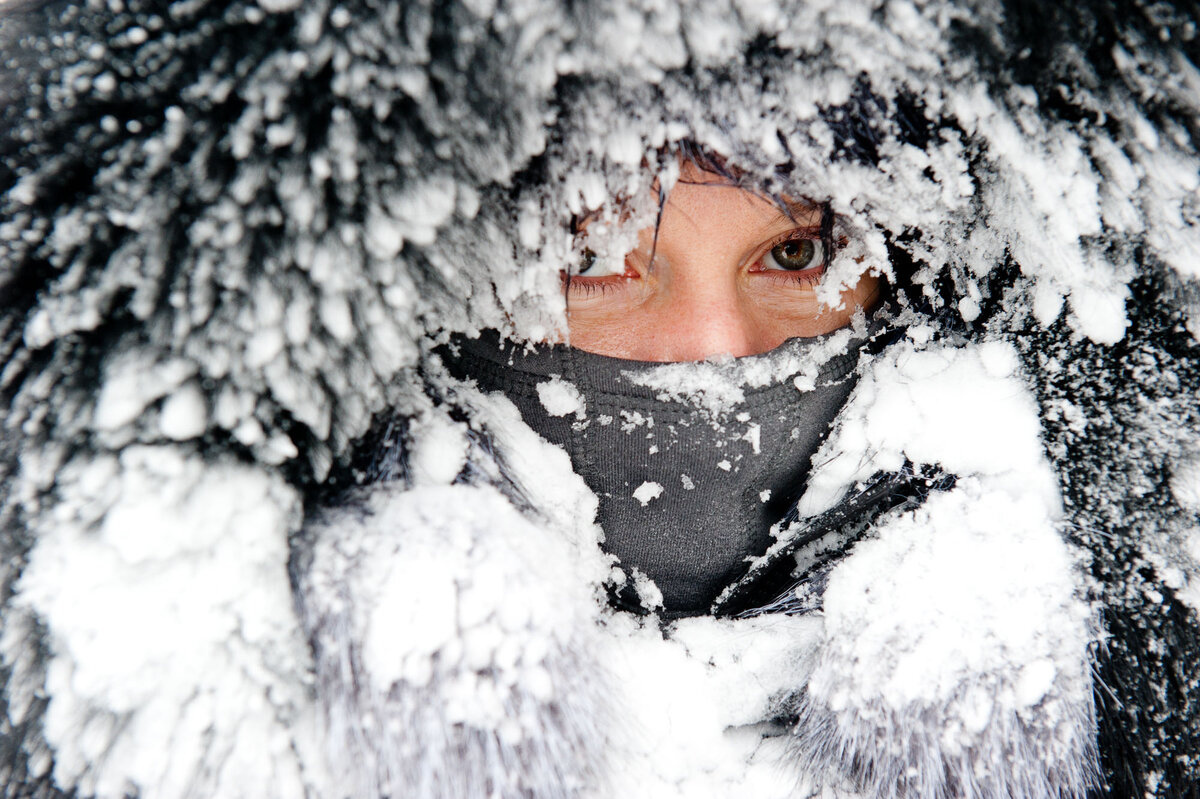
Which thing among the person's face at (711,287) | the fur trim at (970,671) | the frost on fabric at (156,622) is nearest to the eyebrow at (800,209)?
the person's face at (711,287)

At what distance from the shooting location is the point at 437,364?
0.76 meters

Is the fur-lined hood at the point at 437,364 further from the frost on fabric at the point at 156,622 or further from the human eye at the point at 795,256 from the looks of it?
the human eye at the point at 795,256

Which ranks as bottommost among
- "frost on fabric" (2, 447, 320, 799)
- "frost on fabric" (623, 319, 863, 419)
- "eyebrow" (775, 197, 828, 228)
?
"frost on fabric" (2, 447, 320, 799)

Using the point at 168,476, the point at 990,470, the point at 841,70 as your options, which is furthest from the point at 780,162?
the point at 168,476

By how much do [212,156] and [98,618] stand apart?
372mm

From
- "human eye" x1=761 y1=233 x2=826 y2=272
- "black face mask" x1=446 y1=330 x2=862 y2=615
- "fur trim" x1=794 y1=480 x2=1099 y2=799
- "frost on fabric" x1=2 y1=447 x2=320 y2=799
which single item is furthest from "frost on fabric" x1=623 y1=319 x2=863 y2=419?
"frost on fabric" x1=2 y1=447 x2=320 y2=799

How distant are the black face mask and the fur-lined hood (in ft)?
0.40

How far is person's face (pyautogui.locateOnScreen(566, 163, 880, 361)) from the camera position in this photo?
0.82m

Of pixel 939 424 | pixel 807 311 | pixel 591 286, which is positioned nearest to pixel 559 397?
pixel 591 286

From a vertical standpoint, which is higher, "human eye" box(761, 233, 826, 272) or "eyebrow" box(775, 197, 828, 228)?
"eyebrow" box(775, 197, 828, 228)

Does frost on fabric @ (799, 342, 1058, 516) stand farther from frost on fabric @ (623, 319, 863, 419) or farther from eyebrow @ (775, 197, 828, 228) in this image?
eyebrow @ (775, 197, 828, 228)

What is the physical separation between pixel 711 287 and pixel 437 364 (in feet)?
1.19

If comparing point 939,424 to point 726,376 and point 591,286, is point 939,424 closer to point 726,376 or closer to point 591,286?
point 726,376

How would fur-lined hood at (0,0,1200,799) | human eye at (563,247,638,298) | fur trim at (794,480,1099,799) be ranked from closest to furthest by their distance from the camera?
fur-lined hood at (0,0,1200,799)
fur trim at (794,480,1099,799)
human eye at (563,247,638,298)
